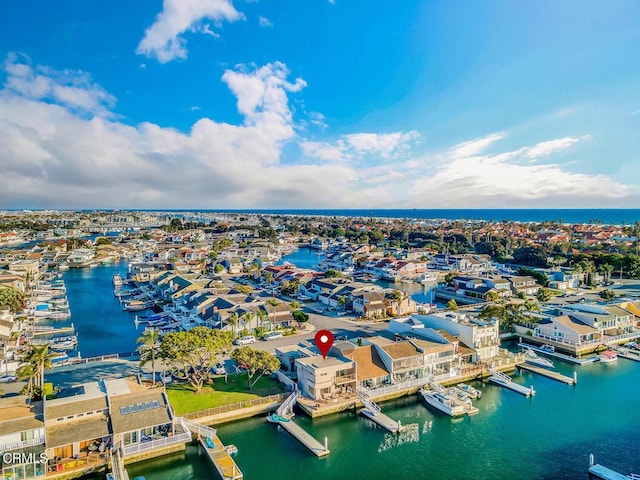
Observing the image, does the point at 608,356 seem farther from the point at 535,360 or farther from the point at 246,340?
the point at 246,340

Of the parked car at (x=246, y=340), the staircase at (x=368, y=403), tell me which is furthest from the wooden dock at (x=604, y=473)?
the parked car at (x=246, y=340)

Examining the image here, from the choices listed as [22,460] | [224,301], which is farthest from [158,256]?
[22,460]

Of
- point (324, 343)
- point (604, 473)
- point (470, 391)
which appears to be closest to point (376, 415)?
point (324, 343)

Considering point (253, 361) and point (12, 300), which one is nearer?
point (253, 361)

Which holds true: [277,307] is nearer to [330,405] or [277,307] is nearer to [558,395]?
[330,405]

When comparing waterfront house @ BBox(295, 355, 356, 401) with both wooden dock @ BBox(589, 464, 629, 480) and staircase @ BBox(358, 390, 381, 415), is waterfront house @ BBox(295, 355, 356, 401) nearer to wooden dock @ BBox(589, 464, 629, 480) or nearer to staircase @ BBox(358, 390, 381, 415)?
staircase @ BBox(358, 390, 381, 415)

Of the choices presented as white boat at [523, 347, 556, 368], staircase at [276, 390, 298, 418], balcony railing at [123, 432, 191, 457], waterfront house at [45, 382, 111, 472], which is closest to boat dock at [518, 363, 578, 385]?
white boat at [523, 347, 556, 368]
